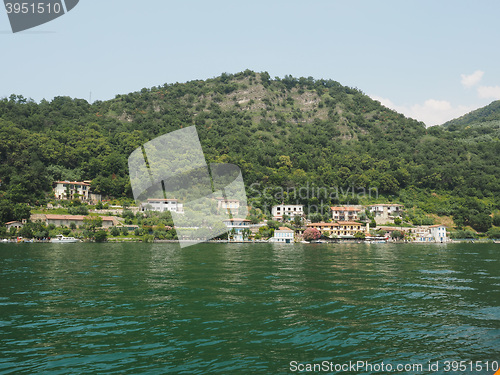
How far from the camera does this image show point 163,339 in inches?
371

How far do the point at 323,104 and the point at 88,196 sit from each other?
409 feet

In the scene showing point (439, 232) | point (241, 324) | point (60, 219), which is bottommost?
point (439, 232)

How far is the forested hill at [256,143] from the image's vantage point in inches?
3501

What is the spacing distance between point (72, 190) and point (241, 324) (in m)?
82.6

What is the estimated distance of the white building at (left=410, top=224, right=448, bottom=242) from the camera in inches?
2953

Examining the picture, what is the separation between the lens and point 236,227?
72875 mm

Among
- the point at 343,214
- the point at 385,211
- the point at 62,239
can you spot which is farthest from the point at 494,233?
the point at 62,239

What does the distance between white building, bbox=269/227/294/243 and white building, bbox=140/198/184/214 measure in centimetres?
2106

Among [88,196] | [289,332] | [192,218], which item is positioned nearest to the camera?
[289,332]

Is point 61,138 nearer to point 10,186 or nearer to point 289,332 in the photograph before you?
point 10,186

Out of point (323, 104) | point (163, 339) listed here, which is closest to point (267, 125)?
point (323, 104)

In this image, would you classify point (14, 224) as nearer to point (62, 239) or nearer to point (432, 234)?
point (62, 239)

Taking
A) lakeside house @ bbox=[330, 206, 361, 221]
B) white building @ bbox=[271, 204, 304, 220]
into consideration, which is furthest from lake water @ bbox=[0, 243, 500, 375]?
white building @ bbox=[271, 204, 304, 220]

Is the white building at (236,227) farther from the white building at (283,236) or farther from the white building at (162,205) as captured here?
the white building at (162,205)
